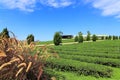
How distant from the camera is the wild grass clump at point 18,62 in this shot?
3693mm

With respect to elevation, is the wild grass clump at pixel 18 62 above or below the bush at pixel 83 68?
above

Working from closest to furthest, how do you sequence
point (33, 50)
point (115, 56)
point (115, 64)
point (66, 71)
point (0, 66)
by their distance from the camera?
point (0, 66)
point (33, 50)
point (66, 71)
point (115, 64)
point (115, 56)

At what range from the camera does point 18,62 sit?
377 cm

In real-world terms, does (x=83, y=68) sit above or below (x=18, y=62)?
below

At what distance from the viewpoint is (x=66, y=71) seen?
1558 centimetres

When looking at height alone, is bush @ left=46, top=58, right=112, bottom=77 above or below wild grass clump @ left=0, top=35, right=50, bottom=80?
below

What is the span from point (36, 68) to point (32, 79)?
6.4 inches

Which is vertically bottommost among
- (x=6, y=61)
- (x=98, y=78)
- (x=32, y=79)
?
(x=98, y=78)

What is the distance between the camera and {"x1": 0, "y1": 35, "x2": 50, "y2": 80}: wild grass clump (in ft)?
12.1

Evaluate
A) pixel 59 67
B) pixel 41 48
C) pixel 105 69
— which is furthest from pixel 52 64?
pixel 41 48

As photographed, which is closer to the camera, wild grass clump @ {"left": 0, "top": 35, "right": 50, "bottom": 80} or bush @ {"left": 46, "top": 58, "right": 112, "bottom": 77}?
wild grass clump @ {"left": 0, "top": 35, "right": 50, "bottom": 80}

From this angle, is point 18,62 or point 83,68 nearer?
point 18,62

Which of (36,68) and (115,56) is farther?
(115,56)

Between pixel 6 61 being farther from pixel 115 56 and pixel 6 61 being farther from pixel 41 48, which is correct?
pixel 115 56
